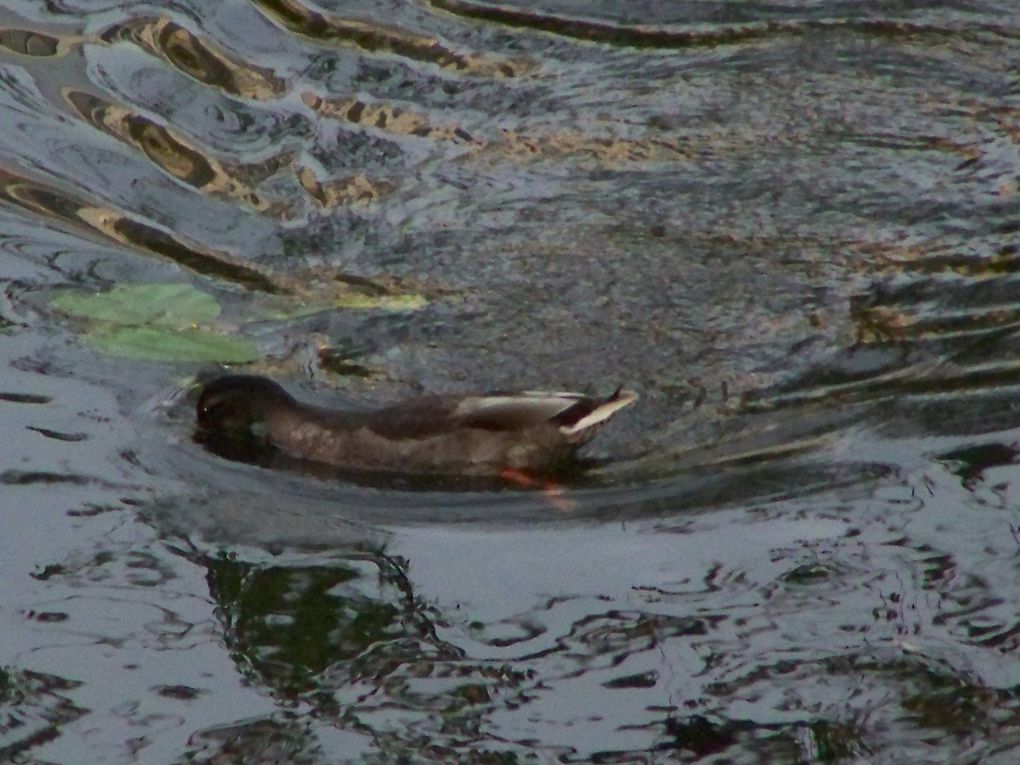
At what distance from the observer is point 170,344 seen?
930 cm

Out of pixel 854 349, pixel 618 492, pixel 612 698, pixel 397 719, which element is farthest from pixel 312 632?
pixel 854 349

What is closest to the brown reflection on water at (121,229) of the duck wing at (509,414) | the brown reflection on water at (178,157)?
the brown reflection on water at (178,157)

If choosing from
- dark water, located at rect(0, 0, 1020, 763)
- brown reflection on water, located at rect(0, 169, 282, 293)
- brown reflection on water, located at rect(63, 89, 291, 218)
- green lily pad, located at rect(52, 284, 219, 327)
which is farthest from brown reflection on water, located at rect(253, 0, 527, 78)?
green lily pad, located at rect(52, 284, 219, 327)

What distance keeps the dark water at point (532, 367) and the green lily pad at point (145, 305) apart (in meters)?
0.10

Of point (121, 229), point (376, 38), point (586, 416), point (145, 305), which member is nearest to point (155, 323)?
point (145, 305)

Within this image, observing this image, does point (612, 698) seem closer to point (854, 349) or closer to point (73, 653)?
point (73, 653)

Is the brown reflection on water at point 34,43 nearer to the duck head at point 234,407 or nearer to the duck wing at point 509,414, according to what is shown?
the duck head at point 234,407

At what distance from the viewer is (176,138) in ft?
38.8

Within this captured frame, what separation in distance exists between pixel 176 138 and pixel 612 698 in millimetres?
6352

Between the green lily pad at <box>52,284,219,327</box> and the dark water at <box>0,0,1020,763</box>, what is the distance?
10 cm

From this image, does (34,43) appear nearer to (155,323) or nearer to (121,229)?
(121,229)

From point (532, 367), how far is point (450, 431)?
992mm

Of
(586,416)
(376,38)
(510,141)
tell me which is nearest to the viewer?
(586,416)

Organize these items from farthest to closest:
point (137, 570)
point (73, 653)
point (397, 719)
A: point (137, 570), point (73, 653), point (397, 719)
